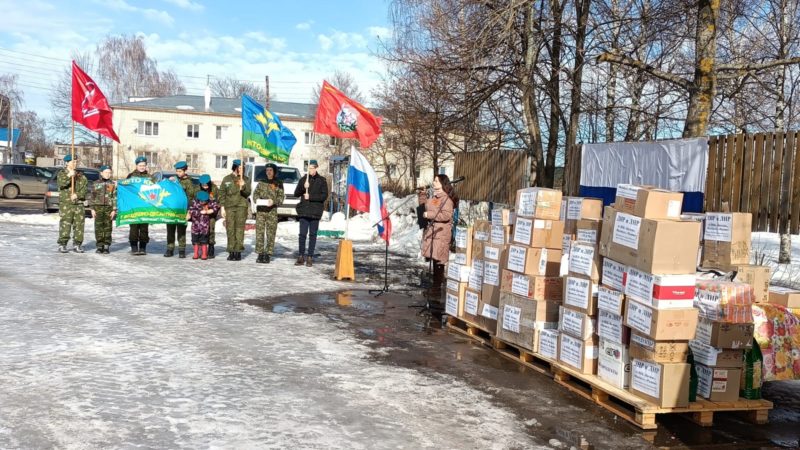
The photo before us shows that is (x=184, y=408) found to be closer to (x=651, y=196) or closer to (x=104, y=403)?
(x=104, y=403)

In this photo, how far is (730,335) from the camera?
551 cm

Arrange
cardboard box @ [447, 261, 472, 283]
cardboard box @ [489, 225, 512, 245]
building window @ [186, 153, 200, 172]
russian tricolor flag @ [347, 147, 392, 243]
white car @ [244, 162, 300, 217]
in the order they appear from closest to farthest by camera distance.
Answer: cardboard box @ [489, 225, 512, 245] < cardboard box @ [447, 261, 472, 283] < russian tricolor flag @ [347, 147, 392, 243] < white car @ [244, 162, 300, 217] < building window @ [186, 153, 200, 172]

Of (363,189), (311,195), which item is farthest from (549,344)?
(311,195)

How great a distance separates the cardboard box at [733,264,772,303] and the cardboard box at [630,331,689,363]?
1.39m

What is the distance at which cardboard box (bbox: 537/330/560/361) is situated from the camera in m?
6.50

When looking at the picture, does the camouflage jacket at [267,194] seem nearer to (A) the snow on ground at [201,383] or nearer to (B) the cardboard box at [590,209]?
(A) the snow on ground at [201,383]

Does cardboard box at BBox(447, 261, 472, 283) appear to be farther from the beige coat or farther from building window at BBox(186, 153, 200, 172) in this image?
building window at BBox(186, 153, 200, 172)

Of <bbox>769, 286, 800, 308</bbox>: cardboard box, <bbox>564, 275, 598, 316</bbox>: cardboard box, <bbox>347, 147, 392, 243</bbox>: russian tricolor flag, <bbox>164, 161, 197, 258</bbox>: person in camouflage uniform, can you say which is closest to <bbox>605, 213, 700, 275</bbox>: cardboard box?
<bbox>564, 275, 598, 316</bbox>: cardboard box

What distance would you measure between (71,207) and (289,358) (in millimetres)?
8354

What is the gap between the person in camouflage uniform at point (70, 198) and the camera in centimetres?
1278

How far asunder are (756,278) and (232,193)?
31.6 feet

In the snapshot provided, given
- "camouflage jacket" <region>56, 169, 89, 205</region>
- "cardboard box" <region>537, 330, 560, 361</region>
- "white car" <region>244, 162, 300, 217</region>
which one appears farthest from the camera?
"white car" <region>244, 162, 300, 217</region>

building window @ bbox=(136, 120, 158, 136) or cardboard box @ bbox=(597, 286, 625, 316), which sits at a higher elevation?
building window @ bbox=(136, 120, 158, 136)

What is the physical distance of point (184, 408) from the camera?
5.06 metres
